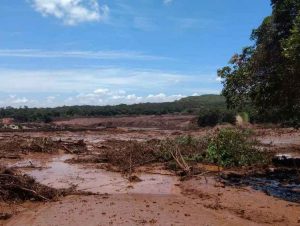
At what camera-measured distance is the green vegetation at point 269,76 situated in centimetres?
1566

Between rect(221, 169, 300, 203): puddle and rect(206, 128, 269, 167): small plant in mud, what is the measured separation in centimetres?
182

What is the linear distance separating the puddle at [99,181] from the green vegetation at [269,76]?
12.5ft

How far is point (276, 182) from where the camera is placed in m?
17.0

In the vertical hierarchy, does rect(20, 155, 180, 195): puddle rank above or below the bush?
below

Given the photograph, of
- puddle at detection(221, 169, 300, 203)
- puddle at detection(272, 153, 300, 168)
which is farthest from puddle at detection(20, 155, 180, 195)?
puddle at detection(272, 153, 300, 168)

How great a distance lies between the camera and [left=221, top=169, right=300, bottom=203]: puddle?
48.2 ft

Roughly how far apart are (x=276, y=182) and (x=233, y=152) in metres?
4.50

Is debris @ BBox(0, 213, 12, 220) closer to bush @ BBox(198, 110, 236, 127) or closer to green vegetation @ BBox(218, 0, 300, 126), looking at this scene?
green vegetation @ BBox(218, 0, 300, 126)

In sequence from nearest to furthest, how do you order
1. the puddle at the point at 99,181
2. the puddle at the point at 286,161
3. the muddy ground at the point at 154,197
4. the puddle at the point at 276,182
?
the muddy ground at the point at 154,197, the puddle at the point at 276,182, the puddle at the point at 99,181, the puddle at the point at 286,161

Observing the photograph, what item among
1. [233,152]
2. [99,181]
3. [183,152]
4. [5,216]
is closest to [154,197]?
[99,181]

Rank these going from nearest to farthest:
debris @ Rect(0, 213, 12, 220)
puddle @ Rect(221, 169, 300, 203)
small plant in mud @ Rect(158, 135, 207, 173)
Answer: debris @ Rect(0, 213, 12, 220) < puddle @ Rect(221, 169, 300, 203) < small plant in mud @ Rect(158, 135, 207, 173)

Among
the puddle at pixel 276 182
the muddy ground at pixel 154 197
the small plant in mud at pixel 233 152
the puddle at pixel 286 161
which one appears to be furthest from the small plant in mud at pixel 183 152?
the puddle at pixel 286 161

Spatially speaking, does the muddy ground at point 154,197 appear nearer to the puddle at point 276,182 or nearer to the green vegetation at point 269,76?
the puddle at point 276,182

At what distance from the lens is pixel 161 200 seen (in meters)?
13.8
